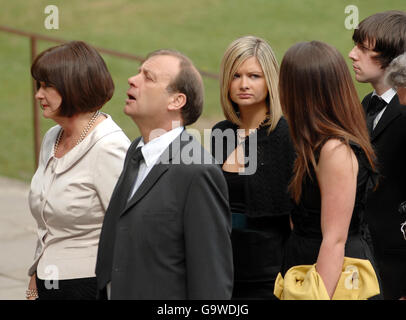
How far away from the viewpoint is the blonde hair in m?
4.63

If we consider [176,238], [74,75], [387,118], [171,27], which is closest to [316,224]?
[176,238]

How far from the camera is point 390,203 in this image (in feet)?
14.0

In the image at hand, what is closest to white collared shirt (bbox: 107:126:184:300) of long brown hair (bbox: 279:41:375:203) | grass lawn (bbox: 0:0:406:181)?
long brown hair (bbox: 279:41:375:203)

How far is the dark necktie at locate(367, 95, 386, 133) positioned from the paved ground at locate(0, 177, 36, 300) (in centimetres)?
339

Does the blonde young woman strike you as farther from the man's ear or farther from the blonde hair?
the man's ear

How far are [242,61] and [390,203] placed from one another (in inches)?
43.3

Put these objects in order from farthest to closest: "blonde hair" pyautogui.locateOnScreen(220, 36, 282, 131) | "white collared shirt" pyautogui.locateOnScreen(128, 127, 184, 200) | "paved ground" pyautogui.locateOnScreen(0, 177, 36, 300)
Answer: "paved ground" pyautogui.locateOnScreen(0, 177, 36, 300) → "blonde hair" pyautogui.locateOnScreen(220, 36, 282, 131) → "white collared shirt" pyautogui.locateOnScreen(128, 127, 184, 200)

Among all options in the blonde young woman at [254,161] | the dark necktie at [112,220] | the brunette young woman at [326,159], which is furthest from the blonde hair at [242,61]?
the dark necktie at [112,220]

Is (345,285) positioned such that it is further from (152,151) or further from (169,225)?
(152,151)

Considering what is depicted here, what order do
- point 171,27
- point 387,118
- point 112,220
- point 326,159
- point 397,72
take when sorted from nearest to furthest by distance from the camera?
point 326,159
point 112,220
point 397,72
point 387,118
point 171,27

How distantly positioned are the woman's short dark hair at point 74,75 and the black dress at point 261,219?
32.4 inches

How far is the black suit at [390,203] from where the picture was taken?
13.9 feet

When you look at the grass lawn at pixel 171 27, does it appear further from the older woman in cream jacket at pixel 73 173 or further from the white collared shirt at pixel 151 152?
the white collared shirt at pixel 151 152
